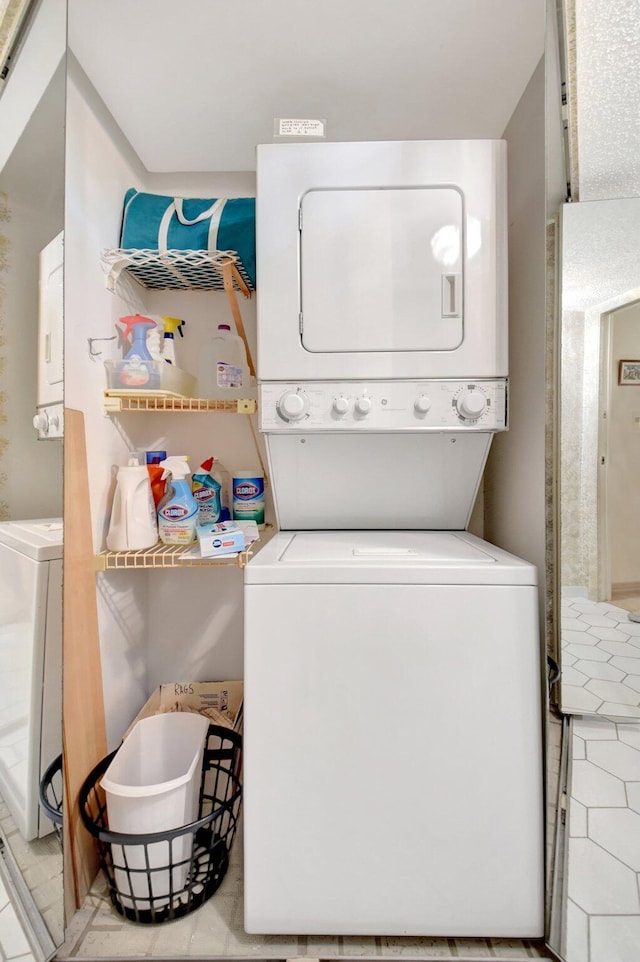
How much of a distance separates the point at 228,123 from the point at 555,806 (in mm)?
Result: 2595

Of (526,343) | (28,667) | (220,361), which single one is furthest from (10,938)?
(526,343)

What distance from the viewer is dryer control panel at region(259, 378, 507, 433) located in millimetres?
1371

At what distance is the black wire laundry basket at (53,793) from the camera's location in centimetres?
120

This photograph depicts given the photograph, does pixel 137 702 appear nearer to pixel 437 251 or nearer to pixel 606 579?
pixel 606 579

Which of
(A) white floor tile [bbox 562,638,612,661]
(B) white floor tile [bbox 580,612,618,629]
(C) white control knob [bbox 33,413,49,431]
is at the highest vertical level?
(C) white control knob [bbox 33,413,49,431]

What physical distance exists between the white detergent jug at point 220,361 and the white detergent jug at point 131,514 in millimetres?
466

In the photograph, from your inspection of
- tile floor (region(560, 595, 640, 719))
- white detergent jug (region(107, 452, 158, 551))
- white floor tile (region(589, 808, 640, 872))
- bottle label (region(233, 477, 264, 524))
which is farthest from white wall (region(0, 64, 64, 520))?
white floor tile (region(589, 808, 640, 872))

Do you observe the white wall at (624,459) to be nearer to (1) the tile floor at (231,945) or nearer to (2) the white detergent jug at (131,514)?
(1) the tile floor at (231,945)

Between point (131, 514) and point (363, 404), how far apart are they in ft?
3.15

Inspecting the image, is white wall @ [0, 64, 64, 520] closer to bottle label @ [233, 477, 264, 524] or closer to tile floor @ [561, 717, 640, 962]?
bottle label @ [233, 477, 264, 524]

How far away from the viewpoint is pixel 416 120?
5.56 feet

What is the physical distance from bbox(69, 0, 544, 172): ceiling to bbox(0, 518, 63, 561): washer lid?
1578 mm

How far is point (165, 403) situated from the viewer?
164 cm

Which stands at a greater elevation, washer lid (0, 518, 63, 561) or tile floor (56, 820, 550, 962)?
washer lid (0, 518, 63, 561)
